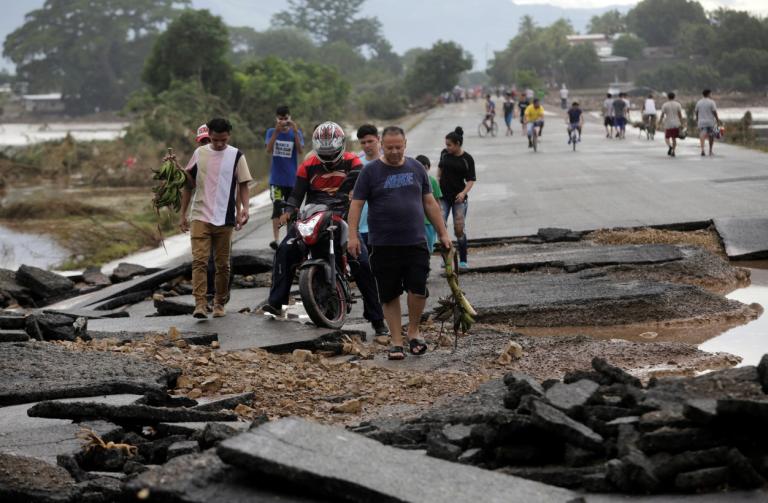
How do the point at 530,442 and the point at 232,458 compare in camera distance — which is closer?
the point at 232,458

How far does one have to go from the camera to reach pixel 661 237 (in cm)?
1479

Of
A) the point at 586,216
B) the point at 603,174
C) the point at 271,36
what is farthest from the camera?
the point at 271,36

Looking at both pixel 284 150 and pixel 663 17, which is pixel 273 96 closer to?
pixel 284 150

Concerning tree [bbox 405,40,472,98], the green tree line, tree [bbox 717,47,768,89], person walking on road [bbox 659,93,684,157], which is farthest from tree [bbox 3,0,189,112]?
person walking on road [bbox 659,93,684,157]

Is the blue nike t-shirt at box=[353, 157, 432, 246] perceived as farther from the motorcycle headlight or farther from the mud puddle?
the mud puddle

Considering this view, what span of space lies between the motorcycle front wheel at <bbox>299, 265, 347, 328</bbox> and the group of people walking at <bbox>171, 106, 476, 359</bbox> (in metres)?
0.23

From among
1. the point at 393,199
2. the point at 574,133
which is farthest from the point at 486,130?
the point at 393,199

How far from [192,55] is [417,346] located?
56524 mm

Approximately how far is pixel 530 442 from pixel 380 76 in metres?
142

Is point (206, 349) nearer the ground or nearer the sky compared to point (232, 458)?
nearer the ground

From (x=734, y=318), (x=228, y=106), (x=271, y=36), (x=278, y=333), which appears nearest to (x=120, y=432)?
(x=278, y=333)

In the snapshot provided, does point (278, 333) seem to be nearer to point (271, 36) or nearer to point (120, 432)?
point (120, 432)

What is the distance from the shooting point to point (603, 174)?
25438mm

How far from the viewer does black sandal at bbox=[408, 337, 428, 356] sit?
Answer: 9266 millimetres
